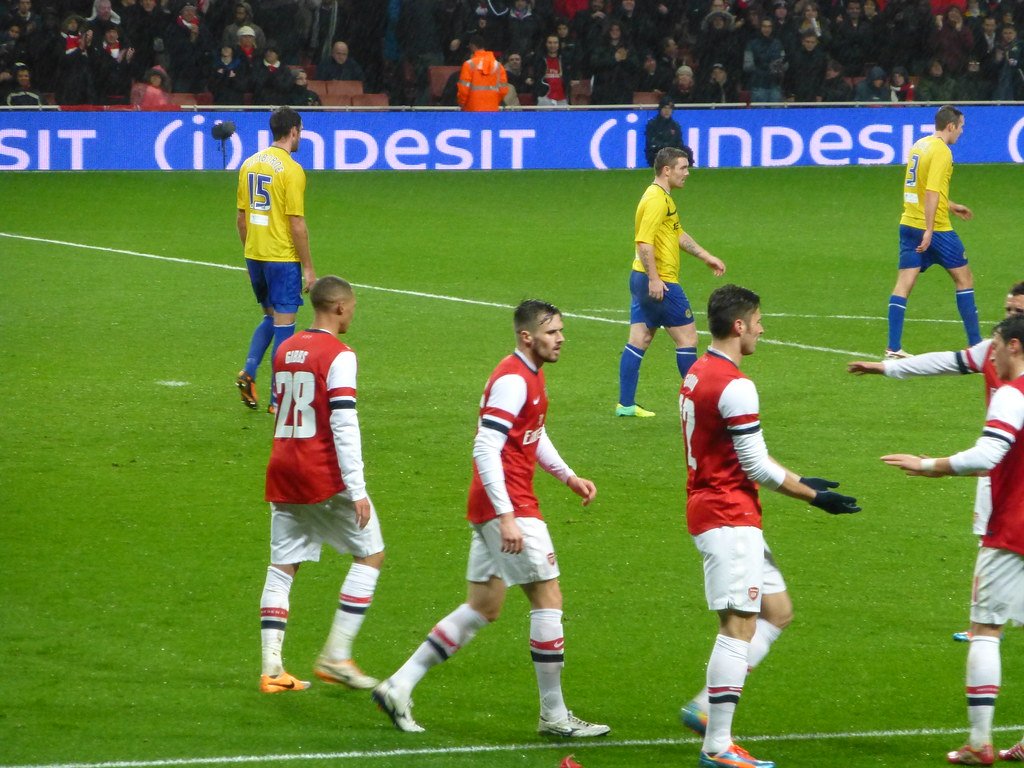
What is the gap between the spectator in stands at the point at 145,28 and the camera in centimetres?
2655

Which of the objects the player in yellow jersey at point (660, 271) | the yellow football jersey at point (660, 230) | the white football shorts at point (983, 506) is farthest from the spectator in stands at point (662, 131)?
the white football shorts at point (983, 506)

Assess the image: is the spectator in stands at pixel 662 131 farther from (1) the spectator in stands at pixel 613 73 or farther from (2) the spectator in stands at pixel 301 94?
(2) the spectator in stands at pixel 301 94

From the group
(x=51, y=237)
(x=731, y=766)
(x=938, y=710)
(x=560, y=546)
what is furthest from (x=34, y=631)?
(x=51, y=237)

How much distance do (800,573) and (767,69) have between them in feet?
67.7

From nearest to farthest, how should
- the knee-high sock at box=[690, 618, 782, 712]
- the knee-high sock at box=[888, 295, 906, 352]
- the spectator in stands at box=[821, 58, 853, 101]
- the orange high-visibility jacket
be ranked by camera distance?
the knee-high sock at box=[690, 618, 782, 712] < the knee-high sock at box=[888, 295, 906, 352] < the orange high-visibility jacket < the spectator in stands at box=[821, 58, 853, 101]

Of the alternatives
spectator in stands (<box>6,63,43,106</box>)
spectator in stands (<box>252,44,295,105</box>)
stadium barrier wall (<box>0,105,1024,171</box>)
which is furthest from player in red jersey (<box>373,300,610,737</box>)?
spectator in stands (<box>252,44,295,105</box>)

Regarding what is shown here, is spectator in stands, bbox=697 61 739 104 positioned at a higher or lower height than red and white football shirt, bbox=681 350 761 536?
higher

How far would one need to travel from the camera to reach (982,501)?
6.69 meters

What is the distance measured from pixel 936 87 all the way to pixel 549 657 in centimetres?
2370

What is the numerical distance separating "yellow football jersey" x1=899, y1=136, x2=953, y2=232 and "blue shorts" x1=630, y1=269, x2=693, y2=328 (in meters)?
3.36

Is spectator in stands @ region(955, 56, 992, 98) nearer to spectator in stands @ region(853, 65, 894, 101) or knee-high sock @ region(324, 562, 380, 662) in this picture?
spectator in stands @ region(853, 65, 894, 101)

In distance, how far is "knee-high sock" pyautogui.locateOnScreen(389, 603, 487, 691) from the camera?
642cm

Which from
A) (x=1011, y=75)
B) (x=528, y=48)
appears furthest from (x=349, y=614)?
(x=1011, y=75)

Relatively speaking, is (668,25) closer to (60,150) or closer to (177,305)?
(60,150)
